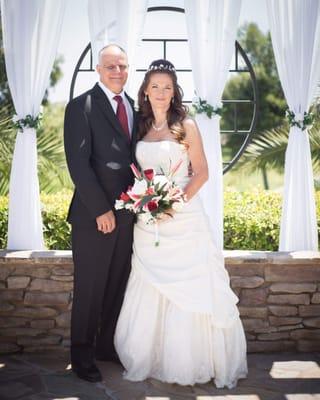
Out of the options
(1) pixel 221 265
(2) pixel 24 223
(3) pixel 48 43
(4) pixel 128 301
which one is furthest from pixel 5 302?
(3) pixel 48 43

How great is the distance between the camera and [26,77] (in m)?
4.25

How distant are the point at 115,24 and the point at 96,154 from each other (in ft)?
3.99

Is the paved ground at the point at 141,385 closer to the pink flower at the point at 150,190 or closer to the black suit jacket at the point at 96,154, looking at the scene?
the black suit jacket at the point at 96,154

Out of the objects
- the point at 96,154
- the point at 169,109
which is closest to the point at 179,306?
the point at 96,154

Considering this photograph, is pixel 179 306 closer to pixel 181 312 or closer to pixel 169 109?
pixel 181 312

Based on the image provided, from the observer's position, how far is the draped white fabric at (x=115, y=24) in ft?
13.8

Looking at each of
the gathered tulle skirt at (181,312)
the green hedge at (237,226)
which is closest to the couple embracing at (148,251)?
the gathered tulle skirt at (181,312)

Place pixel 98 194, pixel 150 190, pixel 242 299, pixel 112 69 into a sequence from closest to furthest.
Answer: pixel 150 190, pixel 98 194, pixel 112 69, pixel 242 299

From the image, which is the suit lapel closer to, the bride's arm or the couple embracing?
the couple embracing

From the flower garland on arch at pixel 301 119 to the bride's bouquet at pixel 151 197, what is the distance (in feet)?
4.43

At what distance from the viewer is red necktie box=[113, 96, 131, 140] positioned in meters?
3.67

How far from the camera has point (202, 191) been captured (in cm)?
429

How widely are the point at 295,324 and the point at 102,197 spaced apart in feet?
5.74

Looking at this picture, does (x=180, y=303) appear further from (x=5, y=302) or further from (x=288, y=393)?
(x=5, y=302)
